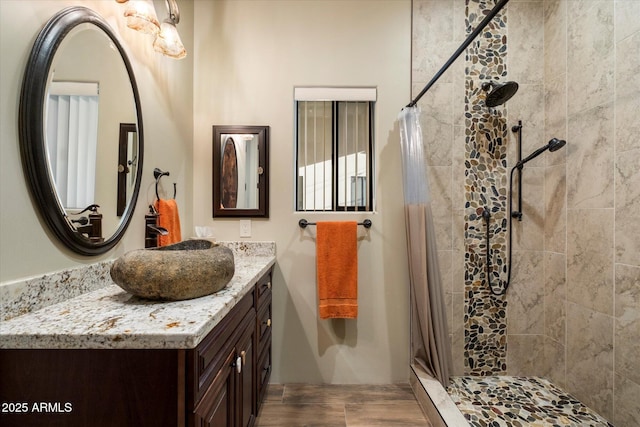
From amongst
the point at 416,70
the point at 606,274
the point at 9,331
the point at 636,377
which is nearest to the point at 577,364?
the point at 636,377

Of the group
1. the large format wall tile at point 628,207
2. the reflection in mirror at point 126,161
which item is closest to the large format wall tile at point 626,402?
the large format wall tile at point 628,207

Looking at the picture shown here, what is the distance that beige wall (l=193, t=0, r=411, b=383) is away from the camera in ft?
6.13

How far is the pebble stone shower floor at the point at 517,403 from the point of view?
1438 mm

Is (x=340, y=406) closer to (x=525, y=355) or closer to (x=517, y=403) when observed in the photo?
(x=517, y=403)

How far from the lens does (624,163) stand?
138 cm

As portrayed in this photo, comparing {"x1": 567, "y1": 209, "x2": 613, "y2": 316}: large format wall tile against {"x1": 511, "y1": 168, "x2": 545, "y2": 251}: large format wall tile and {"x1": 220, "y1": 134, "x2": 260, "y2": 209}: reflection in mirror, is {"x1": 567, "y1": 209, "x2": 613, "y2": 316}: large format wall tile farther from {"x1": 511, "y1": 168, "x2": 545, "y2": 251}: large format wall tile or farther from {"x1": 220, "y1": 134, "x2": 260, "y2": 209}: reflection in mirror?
{"x1": 220, "y1": 134, "x2": 260, "y2": 209}: reflection in mirror

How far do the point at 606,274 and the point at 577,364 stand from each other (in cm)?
→ 60

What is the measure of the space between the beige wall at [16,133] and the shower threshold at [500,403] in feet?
5.89

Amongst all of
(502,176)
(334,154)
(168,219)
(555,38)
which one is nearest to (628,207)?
(502,176)

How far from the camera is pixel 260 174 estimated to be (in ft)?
6.15

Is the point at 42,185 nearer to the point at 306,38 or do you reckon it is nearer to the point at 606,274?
the point at 306,38

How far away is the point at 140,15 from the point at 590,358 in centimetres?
287

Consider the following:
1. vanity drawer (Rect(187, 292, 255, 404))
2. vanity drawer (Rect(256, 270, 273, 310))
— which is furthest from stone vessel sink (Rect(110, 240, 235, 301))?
vanity drawer (Rect(256, 270, 273, 310))

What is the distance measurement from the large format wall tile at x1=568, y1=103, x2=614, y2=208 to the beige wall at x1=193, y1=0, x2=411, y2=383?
1038mm
